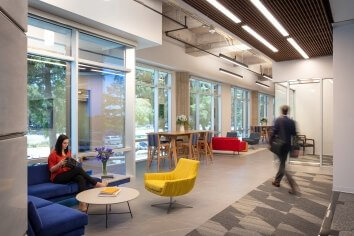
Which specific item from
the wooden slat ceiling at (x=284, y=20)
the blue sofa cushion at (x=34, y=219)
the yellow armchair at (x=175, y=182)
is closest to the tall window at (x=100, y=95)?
the yellow armchair at (x=175, y=182)

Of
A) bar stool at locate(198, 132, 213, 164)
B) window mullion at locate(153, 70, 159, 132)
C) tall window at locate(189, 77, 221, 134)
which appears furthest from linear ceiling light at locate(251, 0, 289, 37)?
tall window at locate(189, 77, 221, 134)

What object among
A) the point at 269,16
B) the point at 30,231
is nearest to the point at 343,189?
the point at 269,16

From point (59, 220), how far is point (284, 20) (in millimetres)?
5037

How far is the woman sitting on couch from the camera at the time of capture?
190 inches

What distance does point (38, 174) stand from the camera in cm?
487

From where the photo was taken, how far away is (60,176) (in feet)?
15.9

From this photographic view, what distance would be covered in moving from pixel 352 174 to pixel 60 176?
547cm

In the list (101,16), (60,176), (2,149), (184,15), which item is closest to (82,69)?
(101,16)

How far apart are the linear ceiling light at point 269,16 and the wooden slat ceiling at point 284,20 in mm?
66

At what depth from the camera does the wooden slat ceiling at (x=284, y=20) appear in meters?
4.74

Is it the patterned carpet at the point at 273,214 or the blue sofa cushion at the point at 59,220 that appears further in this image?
the patterned carpet at the point at 273,214

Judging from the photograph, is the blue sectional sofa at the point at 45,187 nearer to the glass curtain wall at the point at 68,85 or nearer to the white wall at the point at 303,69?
the glass curtain wall at the point at 68,85

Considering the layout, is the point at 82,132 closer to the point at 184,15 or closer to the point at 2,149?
the point at 184,15

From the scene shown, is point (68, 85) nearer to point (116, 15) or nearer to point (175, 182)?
point (116, 15)
